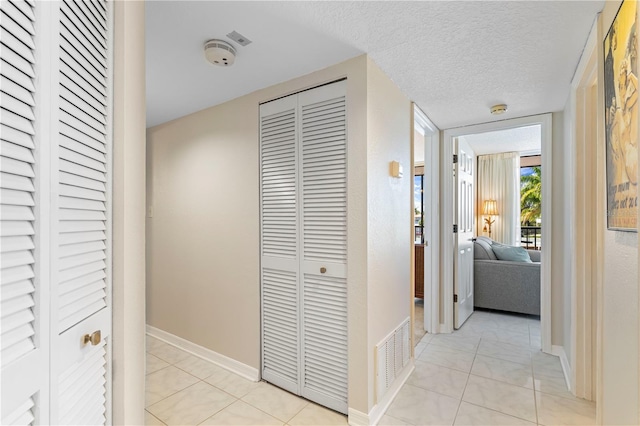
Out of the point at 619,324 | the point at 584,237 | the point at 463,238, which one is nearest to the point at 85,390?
the point at 619,324

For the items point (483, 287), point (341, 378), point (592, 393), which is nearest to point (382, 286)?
point (341, 378)

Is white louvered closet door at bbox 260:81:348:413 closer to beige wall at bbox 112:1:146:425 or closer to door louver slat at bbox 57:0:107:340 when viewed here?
beige wall at bbox 112:1:146:425

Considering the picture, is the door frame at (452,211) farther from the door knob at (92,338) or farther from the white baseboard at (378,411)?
the door knob at (92,338)

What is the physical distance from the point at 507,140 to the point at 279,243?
4011 millimetres

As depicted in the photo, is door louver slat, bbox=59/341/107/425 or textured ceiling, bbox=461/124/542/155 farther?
textured ceiling, bbox=461/124/542/155

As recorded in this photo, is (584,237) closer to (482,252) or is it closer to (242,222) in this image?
(482,252)

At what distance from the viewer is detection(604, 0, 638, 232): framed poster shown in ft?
3.46

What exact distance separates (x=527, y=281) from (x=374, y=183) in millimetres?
3093

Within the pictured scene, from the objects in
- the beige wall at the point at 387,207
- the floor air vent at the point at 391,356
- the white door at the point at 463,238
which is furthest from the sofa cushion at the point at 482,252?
the floor air vent at the point at 391,356

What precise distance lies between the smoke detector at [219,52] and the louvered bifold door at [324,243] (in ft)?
1.70

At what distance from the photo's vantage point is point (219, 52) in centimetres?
171

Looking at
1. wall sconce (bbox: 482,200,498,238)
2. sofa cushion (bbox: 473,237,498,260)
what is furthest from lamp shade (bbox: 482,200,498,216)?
sofa cushion (bbox: 473,237,498,260)

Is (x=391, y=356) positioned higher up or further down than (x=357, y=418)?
higher up

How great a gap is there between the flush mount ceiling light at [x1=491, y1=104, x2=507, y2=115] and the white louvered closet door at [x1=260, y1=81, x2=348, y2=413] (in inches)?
60.9
